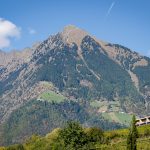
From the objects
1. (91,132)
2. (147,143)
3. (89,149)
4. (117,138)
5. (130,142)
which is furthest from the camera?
(91,132)

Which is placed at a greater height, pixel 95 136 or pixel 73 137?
pixel 95 136

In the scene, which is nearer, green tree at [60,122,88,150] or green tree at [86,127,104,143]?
green tree at [60,122,88,150]

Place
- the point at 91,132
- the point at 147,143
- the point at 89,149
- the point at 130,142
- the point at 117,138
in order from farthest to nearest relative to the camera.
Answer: the point at 91,132
the point at 117,138
the point at 89,149
the point at 147,143
the point at 130,142

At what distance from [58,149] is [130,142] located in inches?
2165

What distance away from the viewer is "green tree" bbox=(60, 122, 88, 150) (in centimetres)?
15788

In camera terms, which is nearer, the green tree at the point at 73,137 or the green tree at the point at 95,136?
the green tree at the point at 73,137

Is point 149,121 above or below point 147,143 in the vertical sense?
above

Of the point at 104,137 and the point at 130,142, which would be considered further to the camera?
the point at 104,137

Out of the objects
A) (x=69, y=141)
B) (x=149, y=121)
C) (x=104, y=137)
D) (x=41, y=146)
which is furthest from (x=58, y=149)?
(x=149, y=121)

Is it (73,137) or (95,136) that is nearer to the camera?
(73,137)

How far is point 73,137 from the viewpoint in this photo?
522 feet

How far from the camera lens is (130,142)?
11500cm

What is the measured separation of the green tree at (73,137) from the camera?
15788cm

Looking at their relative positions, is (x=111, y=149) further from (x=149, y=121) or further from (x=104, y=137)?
(x=149, y=121)
